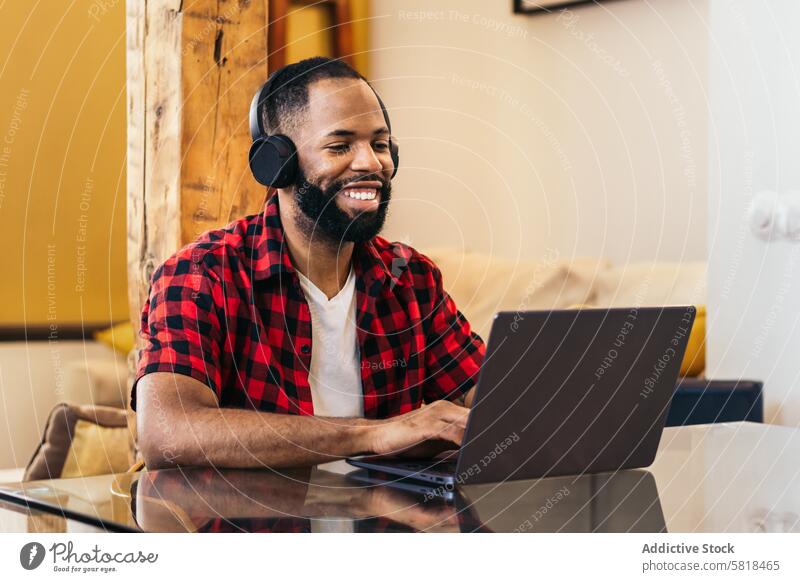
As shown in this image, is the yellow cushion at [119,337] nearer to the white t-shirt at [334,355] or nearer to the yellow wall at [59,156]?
the yellow wall at [59,156]

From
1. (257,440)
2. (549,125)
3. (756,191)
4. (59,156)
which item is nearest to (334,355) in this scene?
(257,440)

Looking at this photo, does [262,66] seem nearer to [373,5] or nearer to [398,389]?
[398,389]

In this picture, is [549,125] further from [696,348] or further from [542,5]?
[696,348]

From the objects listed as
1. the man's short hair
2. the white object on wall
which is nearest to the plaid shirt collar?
the man's short hair

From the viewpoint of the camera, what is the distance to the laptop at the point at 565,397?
0.95 m

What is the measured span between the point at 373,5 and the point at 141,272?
6.30 ft

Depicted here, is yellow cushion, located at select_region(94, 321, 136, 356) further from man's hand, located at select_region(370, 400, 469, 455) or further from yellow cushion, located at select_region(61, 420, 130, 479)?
man's hand, located at select_region(370, 400, 469, 455)

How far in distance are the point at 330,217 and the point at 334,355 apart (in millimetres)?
180

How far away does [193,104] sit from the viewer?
1.73m

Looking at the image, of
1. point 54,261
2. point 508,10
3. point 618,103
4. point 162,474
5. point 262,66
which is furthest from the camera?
Answer: point 54,261

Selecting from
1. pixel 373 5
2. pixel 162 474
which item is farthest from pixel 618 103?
pixel 162 474

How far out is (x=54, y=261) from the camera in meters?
3.44

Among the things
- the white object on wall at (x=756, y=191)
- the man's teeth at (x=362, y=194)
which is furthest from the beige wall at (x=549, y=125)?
the man's teeth at (x=362, y=194)

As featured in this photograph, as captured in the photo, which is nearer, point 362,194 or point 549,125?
point 362,194
